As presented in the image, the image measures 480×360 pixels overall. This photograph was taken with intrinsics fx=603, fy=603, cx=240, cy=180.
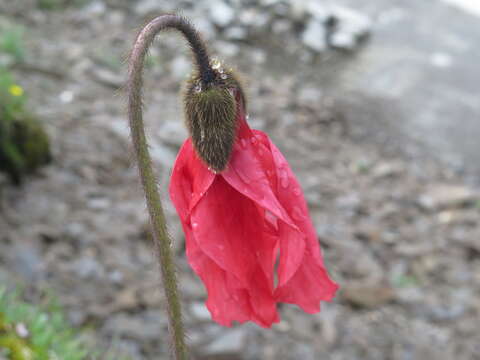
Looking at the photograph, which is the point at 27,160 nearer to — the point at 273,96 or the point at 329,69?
the point at 273,96

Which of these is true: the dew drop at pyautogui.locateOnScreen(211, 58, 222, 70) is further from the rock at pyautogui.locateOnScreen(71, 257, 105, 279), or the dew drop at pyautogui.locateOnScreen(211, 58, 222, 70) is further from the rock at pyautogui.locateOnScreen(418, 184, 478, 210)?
the rock at pyautogui.locateOnScreen(418, 184, 478, 210)

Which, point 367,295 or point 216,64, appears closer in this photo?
point 216,64

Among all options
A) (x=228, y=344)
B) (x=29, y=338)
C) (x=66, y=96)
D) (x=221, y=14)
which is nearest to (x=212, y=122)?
(x=29, y=338)

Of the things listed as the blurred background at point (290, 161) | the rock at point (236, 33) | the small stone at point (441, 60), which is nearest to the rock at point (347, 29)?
the blurred background at point (290, 161)

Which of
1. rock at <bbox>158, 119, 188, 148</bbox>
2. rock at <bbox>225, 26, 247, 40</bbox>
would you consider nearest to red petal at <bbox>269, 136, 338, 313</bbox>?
rock at <bbox>158, 119, 188, 148</bbox>

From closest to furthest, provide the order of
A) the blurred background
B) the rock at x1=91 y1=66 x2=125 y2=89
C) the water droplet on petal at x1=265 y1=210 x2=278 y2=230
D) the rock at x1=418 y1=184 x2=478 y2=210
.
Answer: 1. the water droplet on petal at x1=265 y1=210 x2=278 y2=230
2. the blurred background
3. the rock at x1=418 y1=184 x2=478 y2=210
4. the rock at x1=91 y1=66 x2=125 y2=89

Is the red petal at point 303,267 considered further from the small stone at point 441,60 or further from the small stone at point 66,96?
the small stone at point 441,60

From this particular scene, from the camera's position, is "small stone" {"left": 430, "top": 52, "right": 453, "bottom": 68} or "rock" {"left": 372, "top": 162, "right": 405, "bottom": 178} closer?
"rock" {"left": 372, "top": 162, "right": 405, "bottom": 178}

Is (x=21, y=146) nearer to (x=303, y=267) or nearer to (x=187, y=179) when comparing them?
(x=187, y=179)
